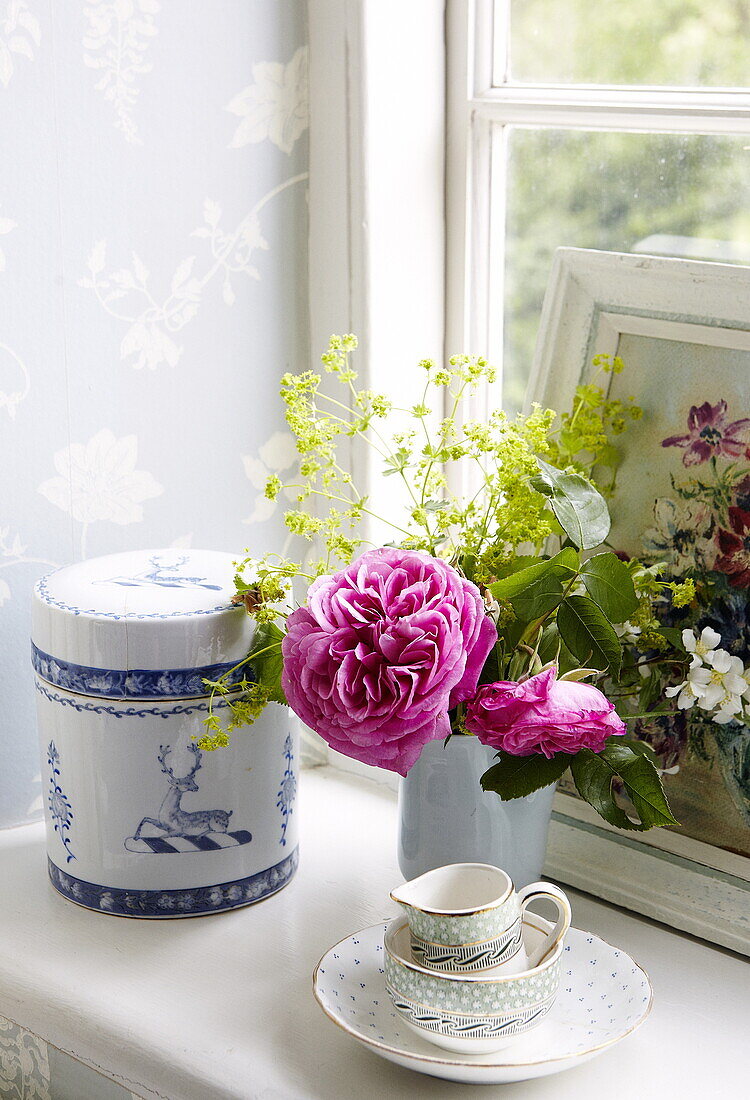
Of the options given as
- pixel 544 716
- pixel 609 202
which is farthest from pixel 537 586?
pixel 609 202

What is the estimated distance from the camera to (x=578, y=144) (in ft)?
3.52

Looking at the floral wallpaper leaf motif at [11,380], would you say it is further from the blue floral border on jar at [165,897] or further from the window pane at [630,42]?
the window pane at [630,42]

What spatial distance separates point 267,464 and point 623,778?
1.71ft

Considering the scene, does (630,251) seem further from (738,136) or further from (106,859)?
(106,859)

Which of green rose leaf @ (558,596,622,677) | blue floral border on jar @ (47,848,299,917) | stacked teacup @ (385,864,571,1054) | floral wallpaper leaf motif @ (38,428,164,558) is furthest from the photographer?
floral wallpaper leaf motif @ (38,428,164,558)

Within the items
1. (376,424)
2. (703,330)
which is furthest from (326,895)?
(703,330)

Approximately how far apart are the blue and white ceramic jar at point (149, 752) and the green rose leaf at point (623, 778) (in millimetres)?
264

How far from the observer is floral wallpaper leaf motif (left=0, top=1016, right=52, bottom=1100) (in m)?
0.86

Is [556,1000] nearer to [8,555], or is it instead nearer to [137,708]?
[137,708]

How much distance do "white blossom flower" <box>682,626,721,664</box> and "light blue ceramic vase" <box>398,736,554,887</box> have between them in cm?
16

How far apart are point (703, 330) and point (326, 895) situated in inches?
21.6

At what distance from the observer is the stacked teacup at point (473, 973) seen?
28.0 inches

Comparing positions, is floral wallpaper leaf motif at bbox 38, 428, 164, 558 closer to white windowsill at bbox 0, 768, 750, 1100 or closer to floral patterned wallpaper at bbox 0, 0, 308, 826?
floral patterned wallpaper at bbox 0, 0, 308, 826

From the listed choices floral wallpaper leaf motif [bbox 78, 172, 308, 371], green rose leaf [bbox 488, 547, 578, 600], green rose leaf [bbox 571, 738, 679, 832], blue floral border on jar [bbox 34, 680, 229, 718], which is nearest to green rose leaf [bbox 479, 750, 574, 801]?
green rose leaf [bbox 571, 738, 679, 832]
